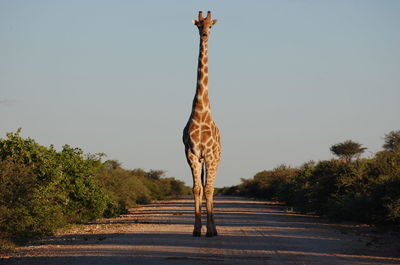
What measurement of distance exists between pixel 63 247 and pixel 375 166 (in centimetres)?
1400

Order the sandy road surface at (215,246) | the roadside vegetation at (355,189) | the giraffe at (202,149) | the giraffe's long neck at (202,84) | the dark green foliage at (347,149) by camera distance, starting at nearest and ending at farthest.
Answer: the sandy road surface at (215,246), the giraffe at (202,149), the giraffe's long neck at (202,84), the roadside vegetation at (355,189), the dark green foliage at (347,149)

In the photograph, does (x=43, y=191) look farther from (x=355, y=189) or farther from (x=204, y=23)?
(x=355, y=189)

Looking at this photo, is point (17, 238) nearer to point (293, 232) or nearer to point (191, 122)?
point (191, 122)

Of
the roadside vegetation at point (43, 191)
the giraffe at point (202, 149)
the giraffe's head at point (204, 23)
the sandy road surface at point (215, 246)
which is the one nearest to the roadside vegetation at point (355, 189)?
the sandy road surface at point (215, 246)

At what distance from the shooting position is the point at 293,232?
18.3 metres

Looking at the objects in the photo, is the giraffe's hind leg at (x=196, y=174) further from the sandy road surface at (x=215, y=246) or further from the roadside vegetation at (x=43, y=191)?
the roadside vegetation at (x=43, y=191)

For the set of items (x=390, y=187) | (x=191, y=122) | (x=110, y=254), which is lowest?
(x=110, y=254)

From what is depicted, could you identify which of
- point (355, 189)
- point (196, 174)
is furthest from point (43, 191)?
point (355, 189)

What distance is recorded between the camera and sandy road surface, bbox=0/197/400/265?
12.1 m

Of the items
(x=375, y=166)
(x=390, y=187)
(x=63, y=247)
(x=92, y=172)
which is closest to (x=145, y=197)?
(x=92, y=172)

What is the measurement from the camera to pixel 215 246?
14.2 m

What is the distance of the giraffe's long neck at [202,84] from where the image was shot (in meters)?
17.3

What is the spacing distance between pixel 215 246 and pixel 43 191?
24.8 ft

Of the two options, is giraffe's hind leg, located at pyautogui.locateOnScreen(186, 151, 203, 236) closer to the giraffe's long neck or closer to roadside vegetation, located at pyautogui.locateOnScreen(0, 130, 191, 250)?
the giraffe's long neck
